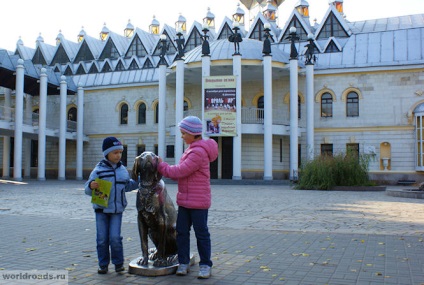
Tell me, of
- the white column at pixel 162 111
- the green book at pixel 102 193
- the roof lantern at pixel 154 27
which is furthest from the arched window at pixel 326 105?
the green book at pixel 102 193

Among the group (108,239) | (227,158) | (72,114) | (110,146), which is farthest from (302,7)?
(108,239)

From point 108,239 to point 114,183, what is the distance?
73 centimetres

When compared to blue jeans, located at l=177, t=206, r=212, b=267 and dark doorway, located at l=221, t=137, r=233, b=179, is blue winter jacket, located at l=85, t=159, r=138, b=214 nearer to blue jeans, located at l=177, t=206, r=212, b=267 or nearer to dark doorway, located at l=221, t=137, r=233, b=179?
blue jeans, located at l=177, t=206, r=212, b=267

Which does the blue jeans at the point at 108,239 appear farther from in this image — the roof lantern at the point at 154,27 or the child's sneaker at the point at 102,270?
the roof lantern at the point at 154,27

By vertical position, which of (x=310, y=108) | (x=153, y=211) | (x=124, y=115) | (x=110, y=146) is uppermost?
(x=124, y=115)

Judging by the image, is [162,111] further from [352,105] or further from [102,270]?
[102,270]

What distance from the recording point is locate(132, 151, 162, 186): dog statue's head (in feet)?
18.5

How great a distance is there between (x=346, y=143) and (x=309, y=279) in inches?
1197

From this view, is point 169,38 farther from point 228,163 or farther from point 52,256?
→ point 52,256

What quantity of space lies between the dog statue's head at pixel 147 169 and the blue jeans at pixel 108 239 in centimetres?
62

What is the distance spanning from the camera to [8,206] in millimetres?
14523

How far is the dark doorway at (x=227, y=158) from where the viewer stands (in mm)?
35344

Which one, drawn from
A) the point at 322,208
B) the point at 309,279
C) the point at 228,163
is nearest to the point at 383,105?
the point at 228,163

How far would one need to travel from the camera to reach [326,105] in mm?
35250
